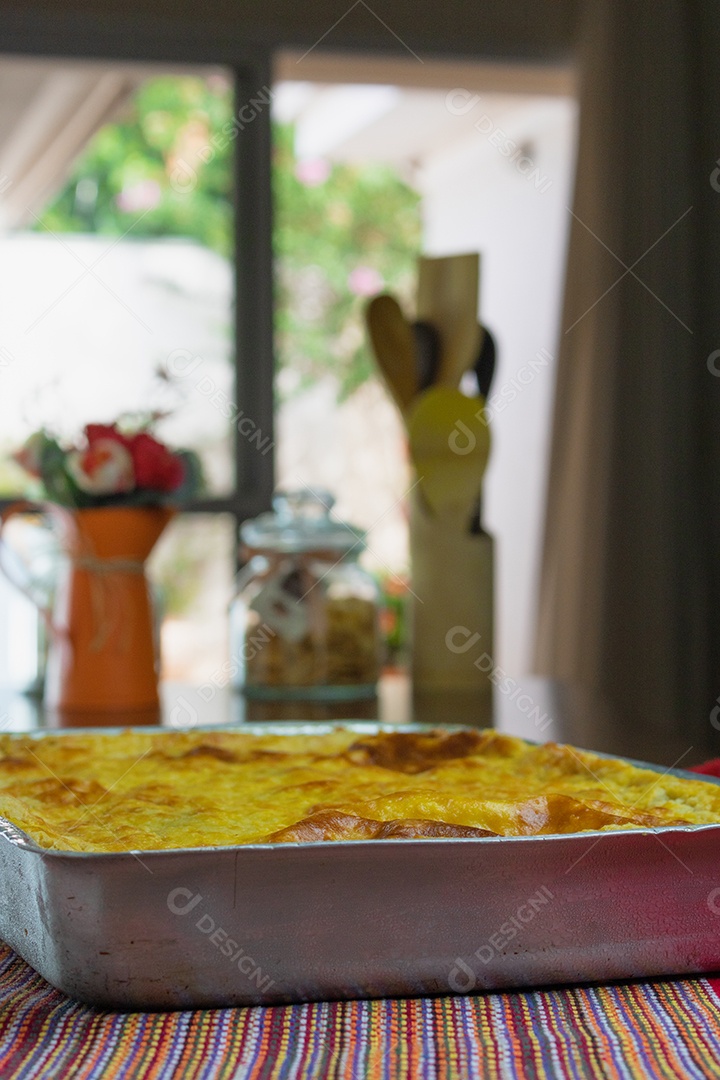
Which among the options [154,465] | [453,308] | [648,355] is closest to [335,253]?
[648,355]

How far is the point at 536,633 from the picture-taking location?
324cm

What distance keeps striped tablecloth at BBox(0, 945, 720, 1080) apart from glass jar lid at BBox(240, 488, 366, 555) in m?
1.14

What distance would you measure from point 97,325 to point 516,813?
251 cm

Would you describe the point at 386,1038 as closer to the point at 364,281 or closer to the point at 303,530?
the point at 303,530

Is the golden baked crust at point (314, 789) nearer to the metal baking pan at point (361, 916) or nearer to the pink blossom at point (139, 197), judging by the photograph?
the metal baking pan at point (361, 916)

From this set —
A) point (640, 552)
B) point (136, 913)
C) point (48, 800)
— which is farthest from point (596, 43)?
point (136, 913)

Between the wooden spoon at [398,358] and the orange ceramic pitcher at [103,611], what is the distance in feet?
1.46

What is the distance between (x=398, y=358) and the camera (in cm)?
198

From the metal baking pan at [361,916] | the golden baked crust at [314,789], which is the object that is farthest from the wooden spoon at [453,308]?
the metal baking pan at [361,916]

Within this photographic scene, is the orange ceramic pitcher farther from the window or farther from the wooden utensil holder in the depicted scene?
the window

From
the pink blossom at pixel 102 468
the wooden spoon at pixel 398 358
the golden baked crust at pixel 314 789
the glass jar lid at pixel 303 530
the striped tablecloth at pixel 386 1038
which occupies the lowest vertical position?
the striped tablecloth at pixel 386 1038

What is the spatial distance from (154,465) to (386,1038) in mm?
1120

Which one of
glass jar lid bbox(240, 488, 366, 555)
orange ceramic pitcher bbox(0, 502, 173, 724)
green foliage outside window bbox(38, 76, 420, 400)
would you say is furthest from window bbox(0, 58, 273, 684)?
green foliage outside window bbox(38, 76, 420, 400)

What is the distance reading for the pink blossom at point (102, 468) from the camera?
5.35 feet
